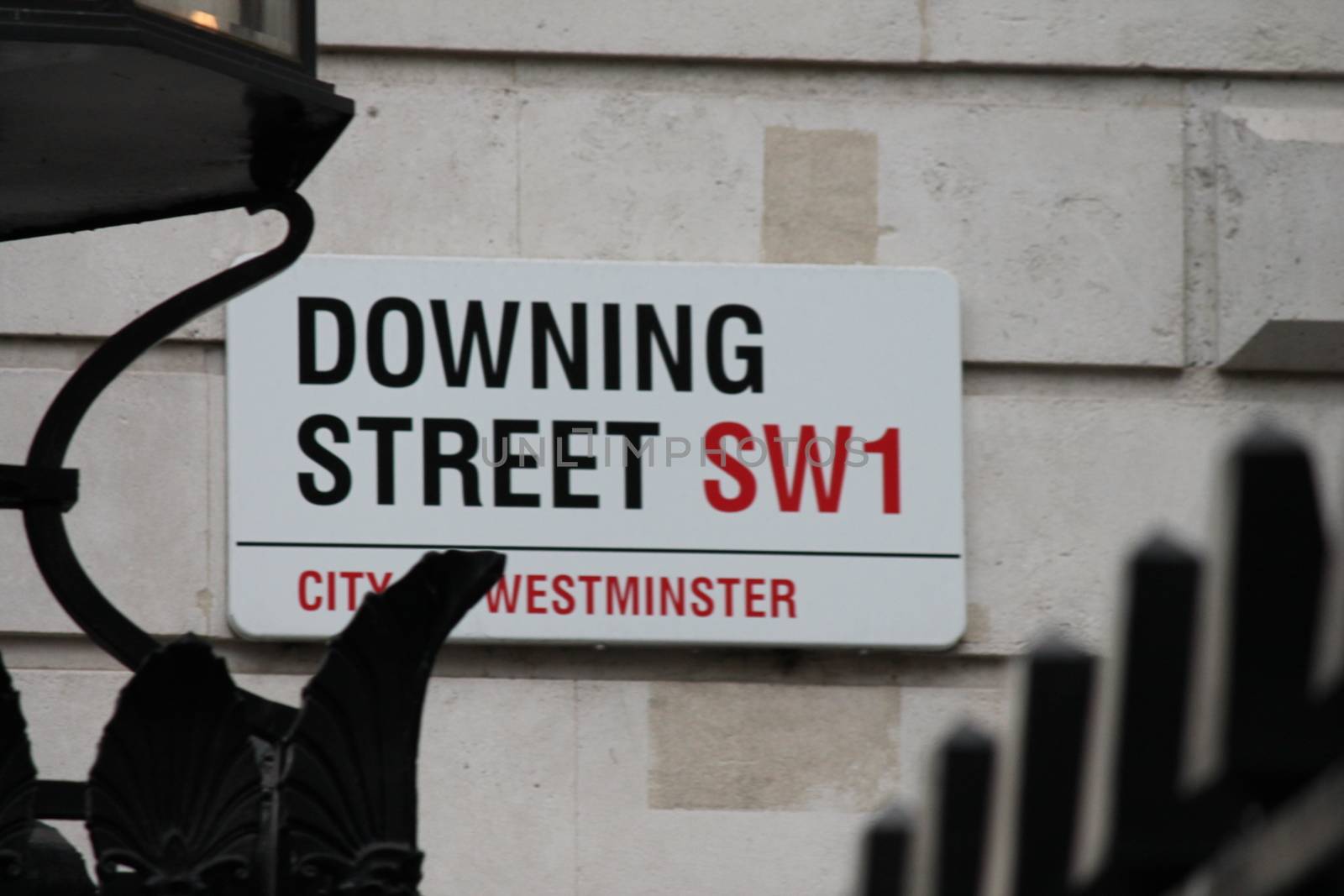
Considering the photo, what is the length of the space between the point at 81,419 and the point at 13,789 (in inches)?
21.3

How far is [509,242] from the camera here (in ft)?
15.8

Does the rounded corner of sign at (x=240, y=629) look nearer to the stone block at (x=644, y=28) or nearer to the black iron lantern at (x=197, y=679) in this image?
the stone block at (x=644, y=28)

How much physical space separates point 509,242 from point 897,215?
2.76ft

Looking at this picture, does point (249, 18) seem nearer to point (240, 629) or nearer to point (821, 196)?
point (240, 629)

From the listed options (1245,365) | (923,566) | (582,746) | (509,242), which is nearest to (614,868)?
(582,746)

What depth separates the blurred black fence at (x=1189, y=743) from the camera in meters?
0.88

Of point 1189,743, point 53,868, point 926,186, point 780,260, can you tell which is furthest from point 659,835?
point 1189,743

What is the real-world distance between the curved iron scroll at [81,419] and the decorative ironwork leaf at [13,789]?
195 millimetres

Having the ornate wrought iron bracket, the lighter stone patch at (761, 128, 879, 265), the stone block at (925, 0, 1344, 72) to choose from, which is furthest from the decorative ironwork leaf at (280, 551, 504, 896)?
the stone block at (925, 0, 1344, 72)

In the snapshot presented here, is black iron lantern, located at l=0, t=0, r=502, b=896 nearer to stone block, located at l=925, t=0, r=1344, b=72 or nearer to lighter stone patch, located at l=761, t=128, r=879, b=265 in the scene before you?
lighter stone patch, located at l=761, t=128, r=879, b=265

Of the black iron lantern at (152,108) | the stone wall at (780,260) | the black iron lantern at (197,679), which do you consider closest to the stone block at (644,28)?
the stone wall at (780,260)

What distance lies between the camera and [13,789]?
2.17m

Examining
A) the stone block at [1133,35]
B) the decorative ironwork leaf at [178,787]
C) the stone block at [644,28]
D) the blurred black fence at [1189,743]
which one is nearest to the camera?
the blurred black fence at [1189,743]

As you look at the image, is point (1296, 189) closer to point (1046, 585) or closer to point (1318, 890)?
point (1046, 585)
